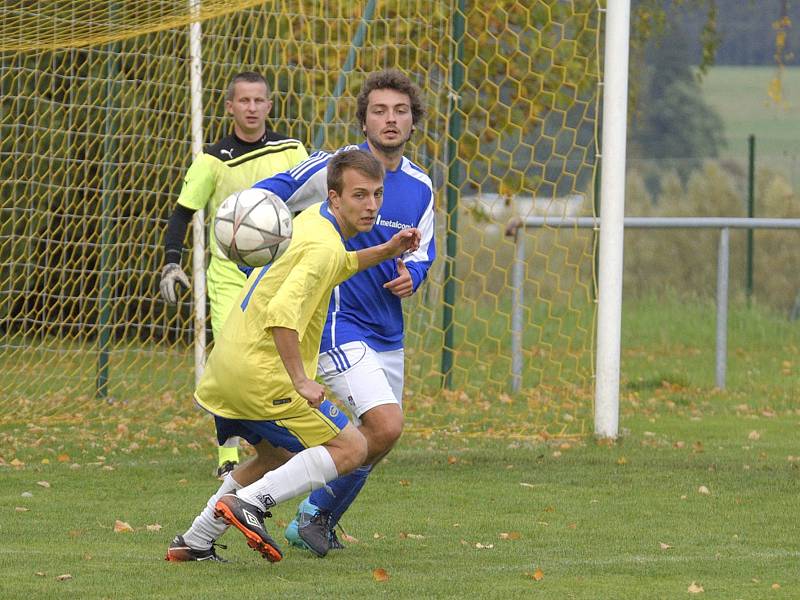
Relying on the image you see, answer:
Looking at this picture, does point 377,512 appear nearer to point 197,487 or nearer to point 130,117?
point 197,487

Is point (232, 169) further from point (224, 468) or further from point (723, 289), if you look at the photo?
point (723, 289)

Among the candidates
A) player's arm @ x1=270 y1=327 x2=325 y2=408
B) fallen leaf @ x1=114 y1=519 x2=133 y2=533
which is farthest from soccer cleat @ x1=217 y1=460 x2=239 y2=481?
player's arm @ x1=270 y1=327 x2=325 y2=408

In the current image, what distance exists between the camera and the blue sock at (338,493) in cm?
561

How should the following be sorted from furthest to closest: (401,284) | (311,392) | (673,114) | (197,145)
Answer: (673,114), (197,145), (401,284), (311,392)

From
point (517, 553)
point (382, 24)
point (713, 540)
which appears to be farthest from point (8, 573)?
point (382, 24)

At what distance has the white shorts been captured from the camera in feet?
17.9

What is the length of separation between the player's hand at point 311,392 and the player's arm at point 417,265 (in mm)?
896

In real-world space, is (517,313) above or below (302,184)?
below

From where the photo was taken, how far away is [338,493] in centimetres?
562

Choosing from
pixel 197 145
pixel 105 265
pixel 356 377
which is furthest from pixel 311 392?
pixel 105 265

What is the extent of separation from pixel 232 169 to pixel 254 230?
2.61 meters

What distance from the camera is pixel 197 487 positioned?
286 inches

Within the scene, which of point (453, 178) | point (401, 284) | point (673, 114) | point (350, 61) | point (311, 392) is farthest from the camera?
point (673, 114)

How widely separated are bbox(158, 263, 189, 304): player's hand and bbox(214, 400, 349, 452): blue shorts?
151 cm
